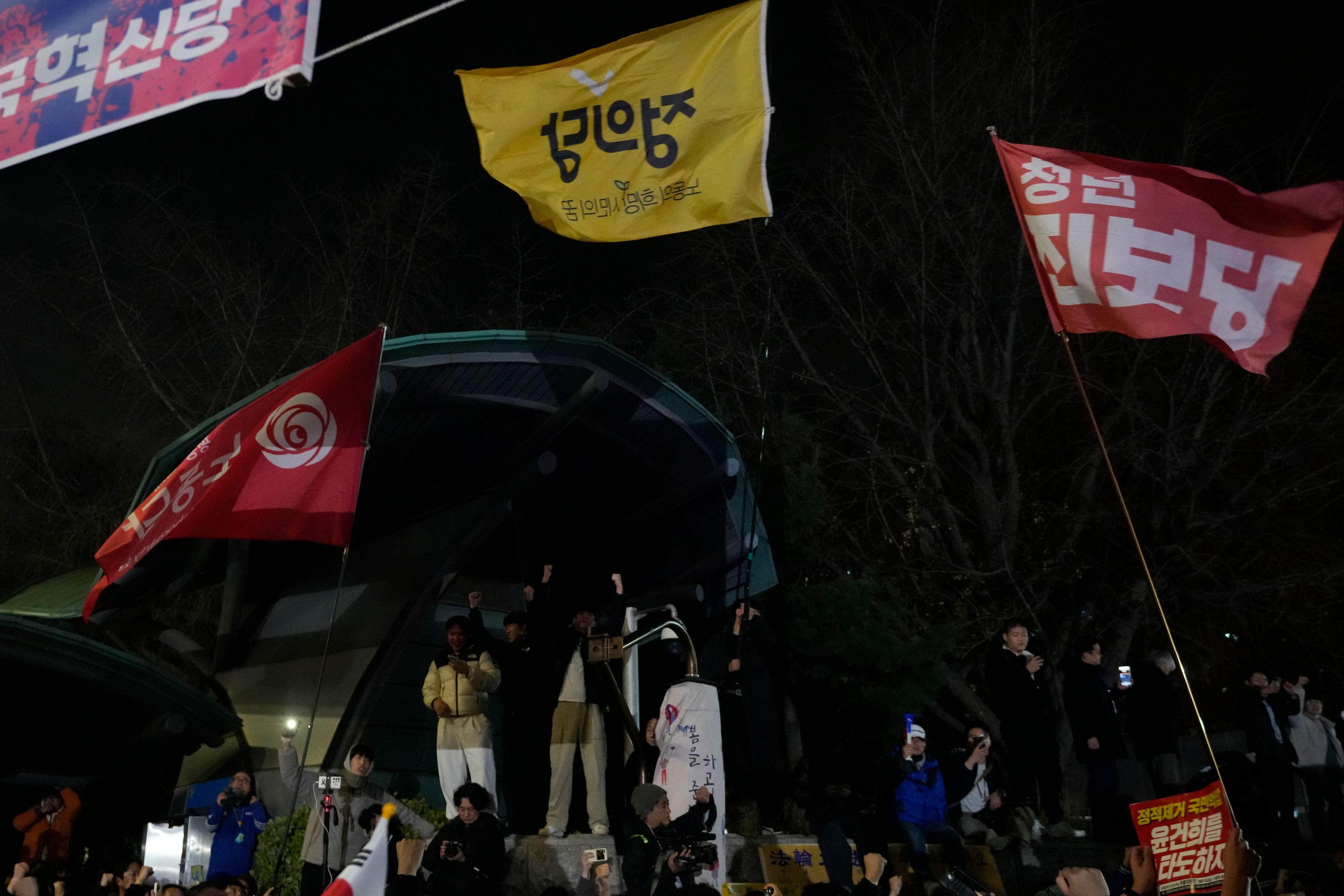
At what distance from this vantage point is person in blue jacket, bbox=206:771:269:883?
368 inches

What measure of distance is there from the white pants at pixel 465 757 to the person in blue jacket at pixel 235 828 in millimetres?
1597

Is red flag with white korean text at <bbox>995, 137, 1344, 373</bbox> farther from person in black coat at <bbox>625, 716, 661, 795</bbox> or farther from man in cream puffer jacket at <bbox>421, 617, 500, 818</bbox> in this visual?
man in cream puffer jacket at <bbox>421, 617, 500, 818</bbox>

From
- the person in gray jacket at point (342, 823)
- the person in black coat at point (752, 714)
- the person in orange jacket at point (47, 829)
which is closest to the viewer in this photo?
the person in gray jacket at point (342, 823)

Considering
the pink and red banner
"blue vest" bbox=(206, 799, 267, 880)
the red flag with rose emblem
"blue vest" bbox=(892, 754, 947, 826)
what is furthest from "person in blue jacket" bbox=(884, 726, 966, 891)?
the pink and red banner

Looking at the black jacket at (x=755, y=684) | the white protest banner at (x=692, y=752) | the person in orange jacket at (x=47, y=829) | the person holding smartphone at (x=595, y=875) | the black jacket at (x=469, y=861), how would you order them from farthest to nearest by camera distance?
the black jacket at (x=755, y=684) → the person in orange jacket at (x=47, y=829) → the white protest banner at (x=692, y=752) → the person holding smartphone at (x=595, y=875) → the black jacket at (x=469, y=861)

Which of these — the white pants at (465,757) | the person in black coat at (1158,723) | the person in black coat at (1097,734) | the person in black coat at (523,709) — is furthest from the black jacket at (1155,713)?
the white pants at (465,757)

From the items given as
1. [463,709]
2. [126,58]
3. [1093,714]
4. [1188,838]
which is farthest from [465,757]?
[126,58]

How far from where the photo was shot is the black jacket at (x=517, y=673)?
10117 millimetres

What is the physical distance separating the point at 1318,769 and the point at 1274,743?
0.90 m

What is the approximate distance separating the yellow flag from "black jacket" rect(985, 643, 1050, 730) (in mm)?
4666

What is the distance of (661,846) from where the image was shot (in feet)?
26.6

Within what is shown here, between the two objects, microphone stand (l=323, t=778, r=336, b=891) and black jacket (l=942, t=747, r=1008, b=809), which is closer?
microphone stand (l=323, t=778, r=336, b=891)

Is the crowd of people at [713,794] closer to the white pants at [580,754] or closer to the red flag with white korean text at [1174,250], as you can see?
the white pants at [580,754]

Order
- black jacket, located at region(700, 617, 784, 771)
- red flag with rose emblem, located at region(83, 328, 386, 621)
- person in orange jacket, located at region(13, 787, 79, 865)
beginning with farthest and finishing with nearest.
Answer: black jacket, located at region(700, 617, 784, 771), person in orange jacket, located at region(13, 787, 79, 865), red flag with rose emblem, located at region(83, 328, 386, 621)
